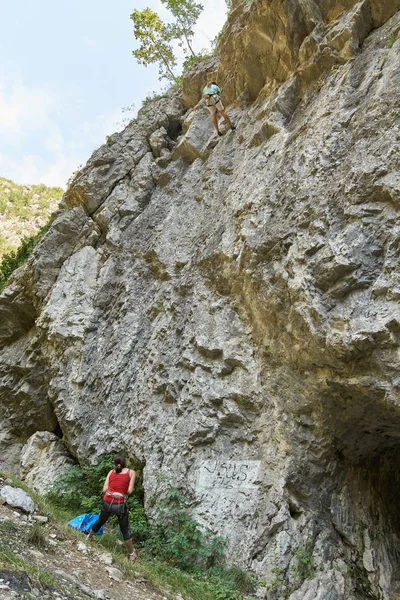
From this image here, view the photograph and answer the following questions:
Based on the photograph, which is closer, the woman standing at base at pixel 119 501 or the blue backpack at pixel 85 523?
the woman standing at base at pixel 119 501

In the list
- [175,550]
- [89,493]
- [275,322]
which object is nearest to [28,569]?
[175,550]

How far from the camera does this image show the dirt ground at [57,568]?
4109 millimetres

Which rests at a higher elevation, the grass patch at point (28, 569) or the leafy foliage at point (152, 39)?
A: the leafy foliage at point (152, 39)

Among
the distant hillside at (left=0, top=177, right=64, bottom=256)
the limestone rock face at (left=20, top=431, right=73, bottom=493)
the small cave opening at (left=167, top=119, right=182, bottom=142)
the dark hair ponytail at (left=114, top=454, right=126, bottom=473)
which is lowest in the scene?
the limestone rock face at (left=20, top=431, right=73, bottom=493)

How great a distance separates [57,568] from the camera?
16.5 feet

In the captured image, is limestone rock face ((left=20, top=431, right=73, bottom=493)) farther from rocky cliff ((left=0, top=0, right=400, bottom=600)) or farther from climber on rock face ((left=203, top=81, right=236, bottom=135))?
climber on rock face ((left=203, top=81, right=236, bottom=135))

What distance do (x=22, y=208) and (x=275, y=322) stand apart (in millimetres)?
39834

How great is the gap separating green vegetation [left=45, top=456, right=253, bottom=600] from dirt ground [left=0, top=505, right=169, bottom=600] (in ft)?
0.97

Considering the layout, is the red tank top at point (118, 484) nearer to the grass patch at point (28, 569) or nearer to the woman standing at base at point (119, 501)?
the woman standing at base at point (119, 501)

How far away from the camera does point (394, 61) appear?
768 centimetres

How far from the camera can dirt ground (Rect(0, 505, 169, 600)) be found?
4109mm

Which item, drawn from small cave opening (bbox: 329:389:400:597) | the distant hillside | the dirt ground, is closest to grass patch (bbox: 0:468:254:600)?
the dirt ground

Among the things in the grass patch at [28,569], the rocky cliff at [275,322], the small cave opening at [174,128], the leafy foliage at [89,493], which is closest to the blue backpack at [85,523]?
the leafy foliage at [89,493]

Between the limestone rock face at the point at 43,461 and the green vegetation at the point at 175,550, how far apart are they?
1.97m
